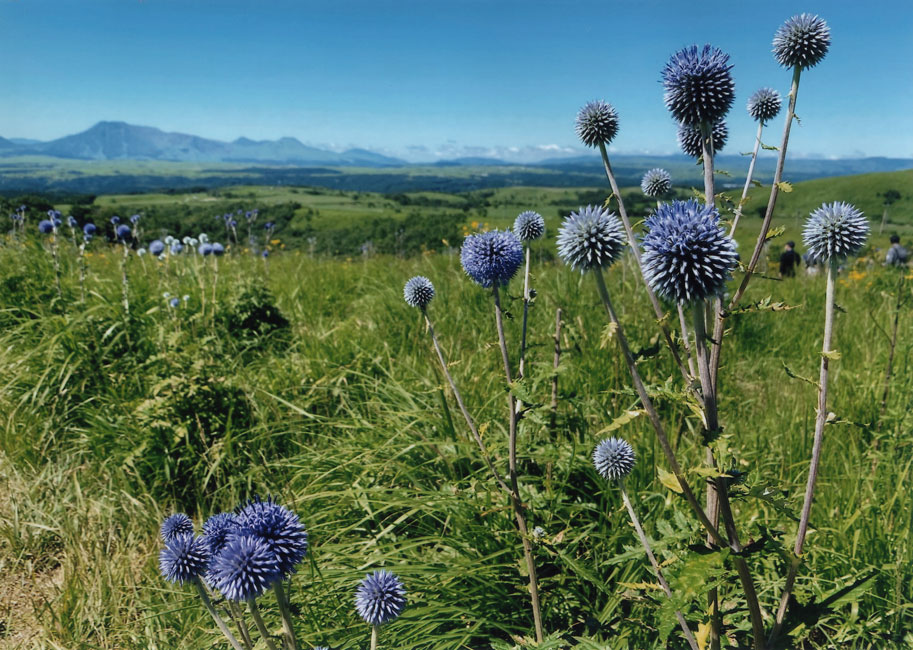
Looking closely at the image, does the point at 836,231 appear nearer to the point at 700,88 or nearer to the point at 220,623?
the point at 700,88

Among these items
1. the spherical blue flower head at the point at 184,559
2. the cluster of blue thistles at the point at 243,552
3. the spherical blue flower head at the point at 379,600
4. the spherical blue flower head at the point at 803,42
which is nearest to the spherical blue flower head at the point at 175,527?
→ the cluster of blue thistles at the point at 243,552

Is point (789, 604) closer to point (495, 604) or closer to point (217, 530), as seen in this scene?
point (495, 604)

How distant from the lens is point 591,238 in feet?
5.37

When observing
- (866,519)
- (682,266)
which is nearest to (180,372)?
(682,266)

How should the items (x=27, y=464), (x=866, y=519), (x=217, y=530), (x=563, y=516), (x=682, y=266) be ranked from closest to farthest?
1. (x=682, y=266)
2. (x=217, y=530)
3. (x=866, y=519)
4. (x=563, y=516)
5. (x=27, y=464)

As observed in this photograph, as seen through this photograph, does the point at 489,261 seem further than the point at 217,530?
Yes

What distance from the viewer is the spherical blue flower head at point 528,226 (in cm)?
278

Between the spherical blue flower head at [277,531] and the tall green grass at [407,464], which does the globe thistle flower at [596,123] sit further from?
the spherical blue flower head at [277,531]

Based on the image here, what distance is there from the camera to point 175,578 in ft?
5.23

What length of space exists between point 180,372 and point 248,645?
2.68m

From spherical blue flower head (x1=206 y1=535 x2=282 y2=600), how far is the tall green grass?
0.82 m

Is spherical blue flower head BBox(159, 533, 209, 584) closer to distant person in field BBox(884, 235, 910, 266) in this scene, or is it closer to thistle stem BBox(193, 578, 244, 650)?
thistle stem BBox(193, 578, 244, 650)

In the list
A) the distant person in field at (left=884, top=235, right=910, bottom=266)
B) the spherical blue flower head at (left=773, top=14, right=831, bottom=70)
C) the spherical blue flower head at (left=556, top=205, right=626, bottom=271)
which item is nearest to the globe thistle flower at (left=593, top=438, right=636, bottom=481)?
the spherical blue flower head at (left=556, top=205, right=626, bottom=271)

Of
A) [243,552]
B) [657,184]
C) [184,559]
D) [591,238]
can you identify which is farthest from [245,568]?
[657,184]
